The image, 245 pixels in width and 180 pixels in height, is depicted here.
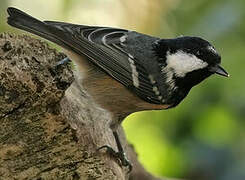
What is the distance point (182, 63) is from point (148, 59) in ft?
0.57

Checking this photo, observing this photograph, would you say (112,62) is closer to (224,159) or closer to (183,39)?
(183,39)

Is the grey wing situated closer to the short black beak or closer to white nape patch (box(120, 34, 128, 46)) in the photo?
white nape patch (box(120, 34, 128, 46))

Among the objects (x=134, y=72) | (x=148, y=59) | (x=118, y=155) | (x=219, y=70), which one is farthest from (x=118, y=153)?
(x=219, y=70)

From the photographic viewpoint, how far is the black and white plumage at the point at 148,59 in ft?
8.21

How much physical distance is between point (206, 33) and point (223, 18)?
0.51 feet

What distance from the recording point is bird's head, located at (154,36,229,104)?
2.62m

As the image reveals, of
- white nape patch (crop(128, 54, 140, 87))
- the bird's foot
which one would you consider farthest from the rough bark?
white nape patch (crop(128, 54, 140, 87))

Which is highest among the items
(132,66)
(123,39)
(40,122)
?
(123,39)

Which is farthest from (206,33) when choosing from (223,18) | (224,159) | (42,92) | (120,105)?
(42,92)

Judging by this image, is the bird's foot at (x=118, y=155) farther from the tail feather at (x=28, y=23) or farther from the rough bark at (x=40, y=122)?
the tail feather at (x=28, y=23)

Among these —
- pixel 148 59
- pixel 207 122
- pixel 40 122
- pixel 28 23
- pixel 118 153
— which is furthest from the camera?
pixel 207 122

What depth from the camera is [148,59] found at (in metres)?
2.73

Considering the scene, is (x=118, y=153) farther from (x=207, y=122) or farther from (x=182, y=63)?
(x=207, y=122)

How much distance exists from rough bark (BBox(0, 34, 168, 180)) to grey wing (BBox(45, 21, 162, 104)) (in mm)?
257
